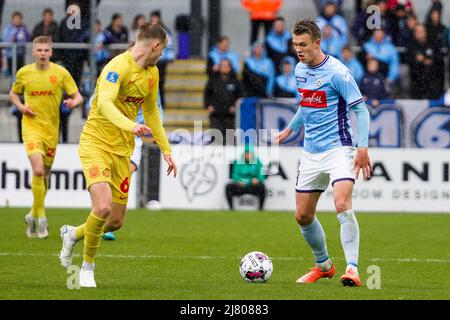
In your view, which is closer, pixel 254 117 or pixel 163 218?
pixel 163 218

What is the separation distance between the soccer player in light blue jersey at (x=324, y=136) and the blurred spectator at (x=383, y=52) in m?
10.7

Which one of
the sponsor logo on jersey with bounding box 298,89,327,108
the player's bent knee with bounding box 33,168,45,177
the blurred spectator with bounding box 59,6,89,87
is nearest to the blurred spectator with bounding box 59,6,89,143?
the blurred spectator with bounding box 59,6,89,87

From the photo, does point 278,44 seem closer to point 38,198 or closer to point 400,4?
point 400,4

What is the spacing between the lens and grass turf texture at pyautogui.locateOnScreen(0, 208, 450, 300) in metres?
9.52

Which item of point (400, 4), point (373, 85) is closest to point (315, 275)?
point (373, 85)

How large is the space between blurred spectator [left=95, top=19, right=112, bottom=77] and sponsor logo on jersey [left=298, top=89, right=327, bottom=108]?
10537 millimetres

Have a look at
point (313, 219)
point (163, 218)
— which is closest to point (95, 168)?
point (313, 219)

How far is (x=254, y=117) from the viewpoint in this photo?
20.0m

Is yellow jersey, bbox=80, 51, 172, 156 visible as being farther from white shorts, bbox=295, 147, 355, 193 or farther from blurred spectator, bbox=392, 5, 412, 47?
blurred spectator, bbox=392, 5, 412, 47

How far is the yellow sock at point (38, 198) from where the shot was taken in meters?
14.8

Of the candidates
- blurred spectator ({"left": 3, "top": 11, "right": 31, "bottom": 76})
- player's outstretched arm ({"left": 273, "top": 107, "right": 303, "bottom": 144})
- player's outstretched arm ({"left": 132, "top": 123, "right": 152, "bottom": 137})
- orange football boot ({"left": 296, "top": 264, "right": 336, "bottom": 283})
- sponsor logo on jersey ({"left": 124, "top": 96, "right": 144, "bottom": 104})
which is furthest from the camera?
blurred spectator ({"left": 3, "top": 11, "right": 31, "bottom": 76})

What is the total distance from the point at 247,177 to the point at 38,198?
5354 millimetres

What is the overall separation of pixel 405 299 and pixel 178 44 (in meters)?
14.9

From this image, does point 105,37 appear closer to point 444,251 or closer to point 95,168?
point 444,251
